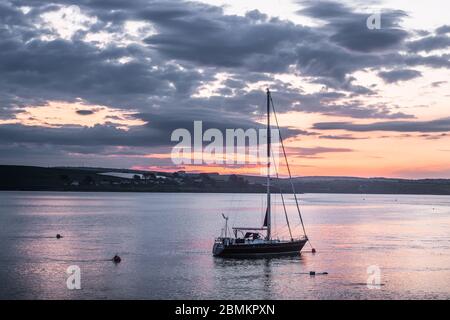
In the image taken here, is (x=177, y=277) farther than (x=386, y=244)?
No

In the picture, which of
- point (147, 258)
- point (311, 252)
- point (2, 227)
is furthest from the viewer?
point (2, 227)

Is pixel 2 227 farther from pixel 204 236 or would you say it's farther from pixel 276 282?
pixel 276 282

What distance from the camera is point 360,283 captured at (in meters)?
60.8

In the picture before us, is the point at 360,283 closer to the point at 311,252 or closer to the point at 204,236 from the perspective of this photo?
the point at 311,252
